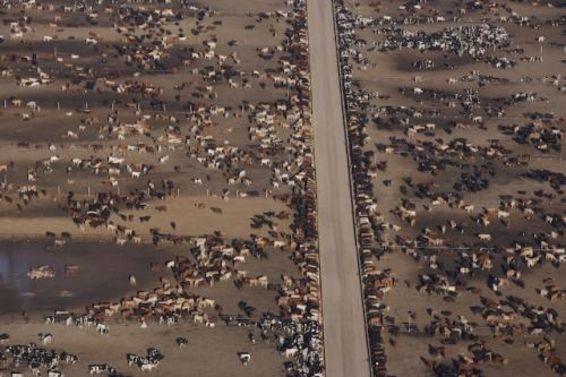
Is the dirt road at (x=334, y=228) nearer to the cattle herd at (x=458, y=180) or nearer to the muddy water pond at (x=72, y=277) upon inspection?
the cattle herd at (x=458, y=180)

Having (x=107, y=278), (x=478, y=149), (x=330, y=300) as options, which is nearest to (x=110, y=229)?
(x=107, y=278)

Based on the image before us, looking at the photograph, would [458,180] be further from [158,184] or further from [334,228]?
[158,184]

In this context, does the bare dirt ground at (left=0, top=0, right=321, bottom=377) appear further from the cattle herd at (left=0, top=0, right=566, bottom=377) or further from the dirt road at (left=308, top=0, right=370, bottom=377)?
the dirt road at (left=308, top=0, right=370, bottom=377)

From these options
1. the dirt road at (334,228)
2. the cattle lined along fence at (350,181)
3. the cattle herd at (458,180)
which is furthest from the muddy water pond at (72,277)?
the cattle herd at (458,180)

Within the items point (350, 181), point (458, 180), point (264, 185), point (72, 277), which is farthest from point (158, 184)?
point (458, 180)

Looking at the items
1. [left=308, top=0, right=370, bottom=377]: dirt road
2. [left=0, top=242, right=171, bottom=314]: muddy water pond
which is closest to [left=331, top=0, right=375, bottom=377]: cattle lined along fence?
[left=308, top=0, right=370, bottom=377]: dirt road

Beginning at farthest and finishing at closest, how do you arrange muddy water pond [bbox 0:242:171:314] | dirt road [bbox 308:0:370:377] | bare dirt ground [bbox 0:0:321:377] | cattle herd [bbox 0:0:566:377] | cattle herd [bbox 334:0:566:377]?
muddy water pond [bbox 0:242:171:314], cattle herd [bbox 334:0:566:377], bare dirt ground [bbox 0:0:321:377], cattle herd [bbox 0:0:566:377], dirt road [bbox 308:0:370:377]
